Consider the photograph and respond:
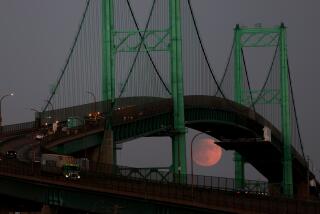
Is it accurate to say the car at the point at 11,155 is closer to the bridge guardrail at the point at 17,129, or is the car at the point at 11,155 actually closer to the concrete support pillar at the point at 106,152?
the concrete support pillar at the point at 106,152

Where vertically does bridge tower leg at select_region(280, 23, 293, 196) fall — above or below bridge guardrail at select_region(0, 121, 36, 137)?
above

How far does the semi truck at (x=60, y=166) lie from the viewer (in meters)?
69.5

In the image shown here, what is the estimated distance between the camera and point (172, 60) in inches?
4220

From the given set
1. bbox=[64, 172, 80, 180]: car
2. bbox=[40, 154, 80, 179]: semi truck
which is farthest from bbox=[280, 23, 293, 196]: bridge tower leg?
bbox=[64, 172, 80, 180]: car

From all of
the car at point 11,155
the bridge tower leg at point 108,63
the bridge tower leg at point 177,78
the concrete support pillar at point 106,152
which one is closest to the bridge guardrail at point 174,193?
the car at point 11,155

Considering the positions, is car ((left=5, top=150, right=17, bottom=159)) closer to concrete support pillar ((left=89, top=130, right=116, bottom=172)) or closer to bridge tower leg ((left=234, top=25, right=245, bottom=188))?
concrete support pillar ((left=89, top=130, right=116, bottom=172))

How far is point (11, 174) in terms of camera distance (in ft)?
229

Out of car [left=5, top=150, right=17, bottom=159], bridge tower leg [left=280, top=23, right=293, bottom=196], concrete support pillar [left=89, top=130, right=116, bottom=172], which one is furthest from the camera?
bridge tower leg [left=280, top=23, right=293, bottom=196]

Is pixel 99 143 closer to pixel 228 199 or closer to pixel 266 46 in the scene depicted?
pixel 228 199

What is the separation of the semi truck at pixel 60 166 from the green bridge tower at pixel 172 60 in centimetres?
2160

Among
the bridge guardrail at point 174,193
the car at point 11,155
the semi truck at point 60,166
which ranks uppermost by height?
the car at point 11,155

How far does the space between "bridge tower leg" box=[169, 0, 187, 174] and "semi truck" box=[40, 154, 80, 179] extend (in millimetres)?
30297

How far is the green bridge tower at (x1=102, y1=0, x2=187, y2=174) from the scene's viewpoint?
3979 inches

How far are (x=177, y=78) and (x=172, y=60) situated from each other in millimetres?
2062
